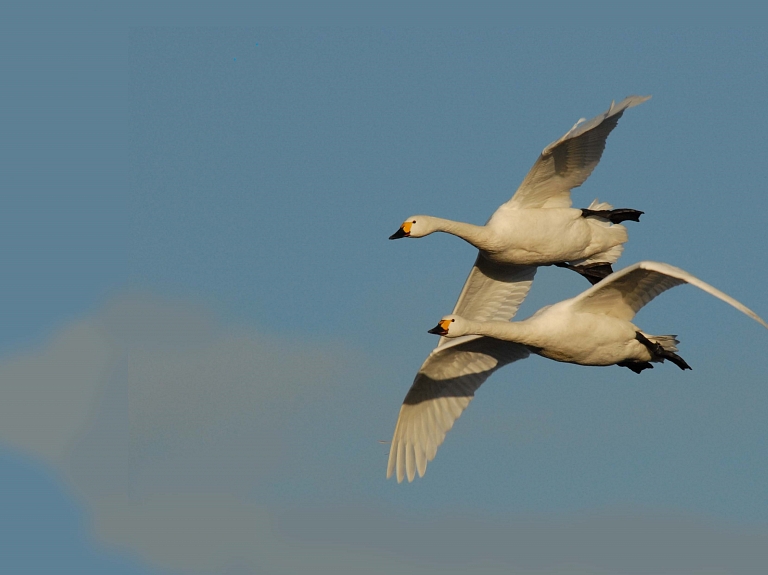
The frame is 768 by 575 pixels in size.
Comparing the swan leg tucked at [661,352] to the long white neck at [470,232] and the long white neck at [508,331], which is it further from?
the long white neck at [470,232]

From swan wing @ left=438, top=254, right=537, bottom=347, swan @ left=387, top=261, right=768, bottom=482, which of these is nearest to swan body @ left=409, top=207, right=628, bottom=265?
swan wing @ left=438, top=254, right=537, bottom=347

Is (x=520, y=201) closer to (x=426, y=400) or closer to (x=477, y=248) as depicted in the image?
(x=477, y=248)

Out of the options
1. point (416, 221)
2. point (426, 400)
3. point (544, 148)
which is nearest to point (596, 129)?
point (544, 148)

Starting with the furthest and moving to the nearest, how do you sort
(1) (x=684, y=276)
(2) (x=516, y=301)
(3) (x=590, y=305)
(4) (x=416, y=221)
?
(2) (x=516, y=301)
(4) (x=416, y=221)
(3) (x=590, y=305)
(1) (x=684, y=276)

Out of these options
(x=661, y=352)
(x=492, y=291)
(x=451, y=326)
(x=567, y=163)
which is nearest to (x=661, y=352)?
(x=661, y=352)

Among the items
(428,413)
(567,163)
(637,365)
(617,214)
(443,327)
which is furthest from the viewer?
(428,413)

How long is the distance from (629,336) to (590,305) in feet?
2.51

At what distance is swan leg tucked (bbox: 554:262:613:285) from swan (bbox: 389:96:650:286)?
38cm

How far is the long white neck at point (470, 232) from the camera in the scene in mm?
27922

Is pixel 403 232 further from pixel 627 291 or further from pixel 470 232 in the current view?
pixel 627 291

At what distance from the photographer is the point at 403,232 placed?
93.0 ft

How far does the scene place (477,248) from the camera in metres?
28.7

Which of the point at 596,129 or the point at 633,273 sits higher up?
the point at 596,129

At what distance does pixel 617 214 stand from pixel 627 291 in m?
3.28
